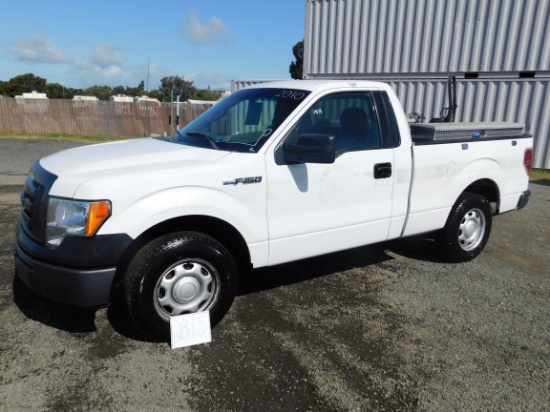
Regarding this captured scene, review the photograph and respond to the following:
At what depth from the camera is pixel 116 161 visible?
3.09 metres

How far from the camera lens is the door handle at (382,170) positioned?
378cm

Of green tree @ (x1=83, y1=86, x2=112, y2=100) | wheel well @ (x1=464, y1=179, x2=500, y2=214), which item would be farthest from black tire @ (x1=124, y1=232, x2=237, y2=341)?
green tree @ (x1=83, y1=86, x2=112, y2=100)

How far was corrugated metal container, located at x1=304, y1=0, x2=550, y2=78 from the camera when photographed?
999 centimetres

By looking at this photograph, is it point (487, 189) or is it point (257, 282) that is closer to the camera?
point (257, 282)

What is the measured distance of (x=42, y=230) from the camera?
2797 millimetres

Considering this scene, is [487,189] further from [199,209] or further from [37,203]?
[37,203]

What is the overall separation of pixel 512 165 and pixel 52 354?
4.79 m

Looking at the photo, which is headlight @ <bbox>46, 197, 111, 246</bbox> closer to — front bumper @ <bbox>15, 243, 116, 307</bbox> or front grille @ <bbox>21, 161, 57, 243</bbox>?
front grille @ <bbox>21, 161, 57, 243</bbox>

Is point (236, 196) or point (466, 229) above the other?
point (236, 196)

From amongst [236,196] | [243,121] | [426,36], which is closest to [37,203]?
[236,196]

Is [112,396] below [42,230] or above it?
below

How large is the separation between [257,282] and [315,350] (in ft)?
4.22

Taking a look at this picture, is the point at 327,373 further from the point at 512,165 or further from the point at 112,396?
the point at 512,165

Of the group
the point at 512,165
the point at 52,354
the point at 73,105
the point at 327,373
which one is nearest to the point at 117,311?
the point at 52,354
